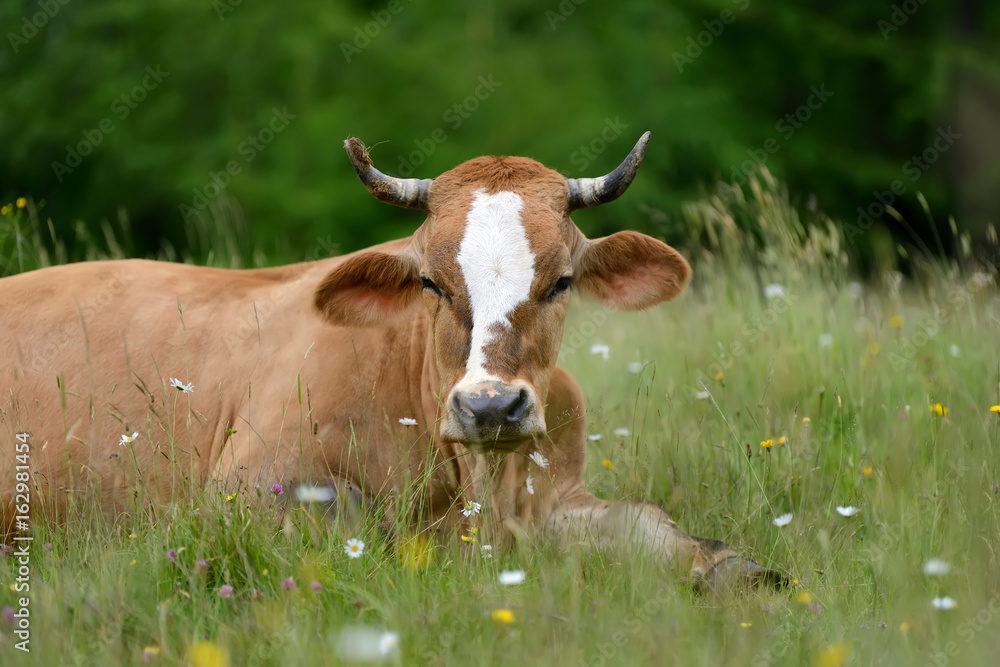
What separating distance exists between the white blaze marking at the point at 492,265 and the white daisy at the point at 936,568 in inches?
56.2

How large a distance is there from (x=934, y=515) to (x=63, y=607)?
2.64m

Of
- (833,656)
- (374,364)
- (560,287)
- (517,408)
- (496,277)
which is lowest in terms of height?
(374,364)

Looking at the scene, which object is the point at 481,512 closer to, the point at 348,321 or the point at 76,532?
the point at 348,321

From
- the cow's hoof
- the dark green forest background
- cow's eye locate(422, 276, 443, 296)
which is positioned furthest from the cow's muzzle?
the dark green forest background

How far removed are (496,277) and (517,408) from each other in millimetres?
546

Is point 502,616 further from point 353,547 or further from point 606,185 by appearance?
point 606,185

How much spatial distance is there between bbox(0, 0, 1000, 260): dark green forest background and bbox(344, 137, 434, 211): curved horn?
9.21 meters

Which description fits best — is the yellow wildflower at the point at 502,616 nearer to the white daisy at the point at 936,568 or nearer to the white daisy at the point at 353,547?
the white daisy at the point at 353,547

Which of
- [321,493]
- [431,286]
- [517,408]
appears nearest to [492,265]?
[431,286]

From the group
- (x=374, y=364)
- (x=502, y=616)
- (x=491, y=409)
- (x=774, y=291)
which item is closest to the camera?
(x=502, y=616)

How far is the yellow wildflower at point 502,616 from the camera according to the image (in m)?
2.42

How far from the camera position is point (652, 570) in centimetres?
291

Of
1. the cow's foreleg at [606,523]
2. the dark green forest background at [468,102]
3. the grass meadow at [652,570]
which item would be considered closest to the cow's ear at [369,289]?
the cow's foreleg at [606,523]

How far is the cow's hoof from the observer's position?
10.2 feet
